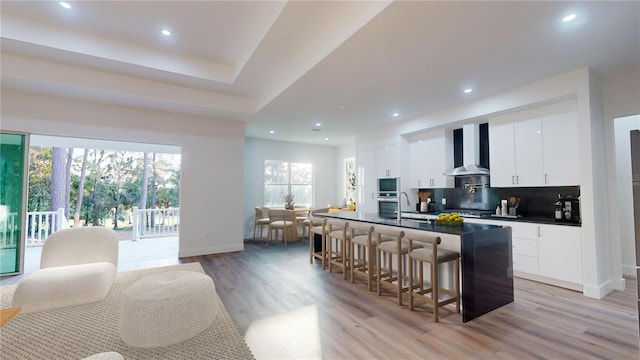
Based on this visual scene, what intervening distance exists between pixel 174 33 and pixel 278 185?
5.07 m

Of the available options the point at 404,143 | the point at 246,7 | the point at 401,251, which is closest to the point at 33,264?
the point at 246,7

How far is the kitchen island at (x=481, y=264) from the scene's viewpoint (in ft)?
8.70

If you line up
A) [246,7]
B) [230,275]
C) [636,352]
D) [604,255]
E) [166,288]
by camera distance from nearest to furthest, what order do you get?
1. [636,352]
2. [166,288]
3. [246,7]
4. [604,255]
5. [230,275]

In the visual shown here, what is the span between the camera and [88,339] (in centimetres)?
233

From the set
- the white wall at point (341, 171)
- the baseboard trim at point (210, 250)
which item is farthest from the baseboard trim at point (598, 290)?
the white wall at point (341, 171)

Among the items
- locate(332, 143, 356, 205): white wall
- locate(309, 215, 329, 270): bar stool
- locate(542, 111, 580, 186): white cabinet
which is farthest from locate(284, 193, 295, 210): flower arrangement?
locate(542, 111, 580, 186): white cabinet

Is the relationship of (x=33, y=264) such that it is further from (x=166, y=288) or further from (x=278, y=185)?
(x=278, y=185)

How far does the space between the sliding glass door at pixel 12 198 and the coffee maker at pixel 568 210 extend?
26.7ft

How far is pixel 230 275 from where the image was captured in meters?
4.11

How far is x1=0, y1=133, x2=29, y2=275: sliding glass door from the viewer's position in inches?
167

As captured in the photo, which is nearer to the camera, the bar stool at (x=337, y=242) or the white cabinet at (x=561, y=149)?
the white cabinet at (x=561, y=149)

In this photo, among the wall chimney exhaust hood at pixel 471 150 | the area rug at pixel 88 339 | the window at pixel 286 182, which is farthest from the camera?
the window at pixel 286 182

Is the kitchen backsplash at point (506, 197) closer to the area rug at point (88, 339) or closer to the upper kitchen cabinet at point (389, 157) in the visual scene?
the upper kitchen cabinet at point (389, 157)

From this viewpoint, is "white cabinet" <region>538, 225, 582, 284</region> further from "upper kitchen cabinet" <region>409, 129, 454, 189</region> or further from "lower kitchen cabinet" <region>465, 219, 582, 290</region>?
"upper kitchen cabinet" <region>409, 129, 454, 189</region>
